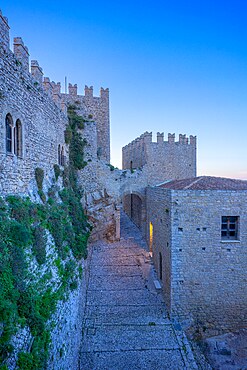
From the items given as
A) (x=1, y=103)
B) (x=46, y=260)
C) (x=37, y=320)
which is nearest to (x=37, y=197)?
(x=46, y=260)

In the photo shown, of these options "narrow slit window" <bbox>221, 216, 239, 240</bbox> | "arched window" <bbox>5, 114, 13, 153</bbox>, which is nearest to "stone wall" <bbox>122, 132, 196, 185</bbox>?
"narrow slit window" <bbox>221, 216, 239, 240</bbox>

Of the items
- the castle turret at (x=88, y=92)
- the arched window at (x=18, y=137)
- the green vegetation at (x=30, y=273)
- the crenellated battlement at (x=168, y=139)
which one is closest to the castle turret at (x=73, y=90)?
the castle turret at (x=88, y=92)

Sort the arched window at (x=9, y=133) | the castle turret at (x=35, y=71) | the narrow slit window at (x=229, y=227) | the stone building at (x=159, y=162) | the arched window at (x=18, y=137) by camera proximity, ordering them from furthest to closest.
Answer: the stone building at (x=159, y=162) < the narrow slit window at (x=229, y=227) < the castle turret at (x=35, y=71) < the arched window at (x=18, y=137) < the arched window at (x=9, y=133)

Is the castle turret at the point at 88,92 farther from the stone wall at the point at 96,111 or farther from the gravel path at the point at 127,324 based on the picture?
the gravel path at the point at 127,324

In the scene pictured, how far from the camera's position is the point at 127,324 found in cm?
962

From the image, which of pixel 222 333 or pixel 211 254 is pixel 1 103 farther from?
pixel 222 333

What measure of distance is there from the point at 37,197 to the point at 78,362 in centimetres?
608

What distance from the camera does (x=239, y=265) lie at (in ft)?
34.8

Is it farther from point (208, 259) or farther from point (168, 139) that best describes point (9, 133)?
point (168, 139)

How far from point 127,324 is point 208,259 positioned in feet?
15.6

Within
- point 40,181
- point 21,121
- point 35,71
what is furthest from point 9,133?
point 35,71

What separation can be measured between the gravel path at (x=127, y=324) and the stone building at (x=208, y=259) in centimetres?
148

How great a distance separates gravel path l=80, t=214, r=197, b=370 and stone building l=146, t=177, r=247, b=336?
148 centimetres

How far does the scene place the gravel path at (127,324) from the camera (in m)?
7.92
